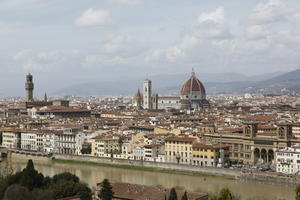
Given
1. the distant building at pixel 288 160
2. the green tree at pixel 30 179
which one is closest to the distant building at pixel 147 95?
the distant building at pixel 288 160

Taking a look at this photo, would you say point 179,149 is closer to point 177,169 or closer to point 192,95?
point 177,169

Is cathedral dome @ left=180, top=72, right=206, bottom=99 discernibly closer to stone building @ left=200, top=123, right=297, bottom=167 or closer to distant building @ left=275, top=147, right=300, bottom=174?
stone building @ left=200, top=123, right=297, bottom=167

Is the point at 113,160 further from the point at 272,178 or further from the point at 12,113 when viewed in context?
the point at 12,113

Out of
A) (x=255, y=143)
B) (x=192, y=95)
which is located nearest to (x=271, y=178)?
(x=255, y=143)

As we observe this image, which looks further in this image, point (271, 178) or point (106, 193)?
point (271, 178)

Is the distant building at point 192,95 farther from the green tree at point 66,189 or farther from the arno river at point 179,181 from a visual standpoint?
the green tree at point 66,189

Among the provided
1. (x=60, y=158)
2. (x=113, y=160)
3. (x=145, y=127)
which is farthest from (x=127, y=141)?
(x=145, y=127)
